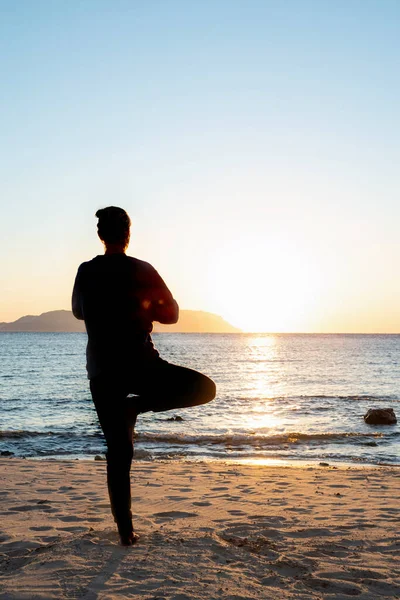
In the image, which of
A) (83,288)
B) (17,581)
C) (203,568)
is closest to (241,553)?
(203,568)

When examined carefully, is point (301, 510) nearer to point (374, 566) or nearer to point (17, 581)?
point (374, 566)

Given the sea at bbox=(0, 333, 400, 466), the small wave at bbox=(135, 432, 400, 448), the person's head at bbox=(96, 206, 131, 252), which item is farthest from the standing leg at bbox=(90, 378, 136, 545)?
the small wave at bbox=(135, 432, 400, 448)

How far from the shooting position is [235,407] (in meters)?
23.7

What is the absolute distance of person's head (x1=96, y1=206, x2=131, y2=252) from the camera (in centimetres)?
433

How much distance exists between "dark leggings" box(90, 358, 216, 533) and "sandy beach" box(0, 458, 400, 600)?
21.5 inches

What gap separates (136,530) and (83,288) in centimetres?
236

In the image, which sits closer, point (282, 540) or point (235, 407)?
point (282, 540)

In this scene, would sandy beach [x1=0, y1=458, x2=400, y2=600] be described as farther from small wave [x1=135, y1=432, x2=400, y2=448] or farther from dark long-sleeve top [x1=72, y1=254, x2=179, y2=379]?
small wave [x1=135, y1=432, x2=400, y2=448]

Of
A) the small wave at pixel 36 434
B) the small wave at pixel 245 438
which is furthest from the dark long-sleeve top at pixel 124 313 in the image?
the small wave at pixel 36 434

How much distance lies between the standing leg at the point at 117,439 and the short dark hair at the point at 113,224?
1.08 metres

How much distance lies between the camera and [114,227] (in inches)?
171

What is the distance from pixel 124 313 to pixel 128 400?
2.35 feet

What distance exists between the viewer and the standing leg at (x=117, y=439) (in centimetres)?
430

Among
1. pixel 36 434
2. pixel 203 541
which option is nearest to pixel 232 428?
pixel 36 434
